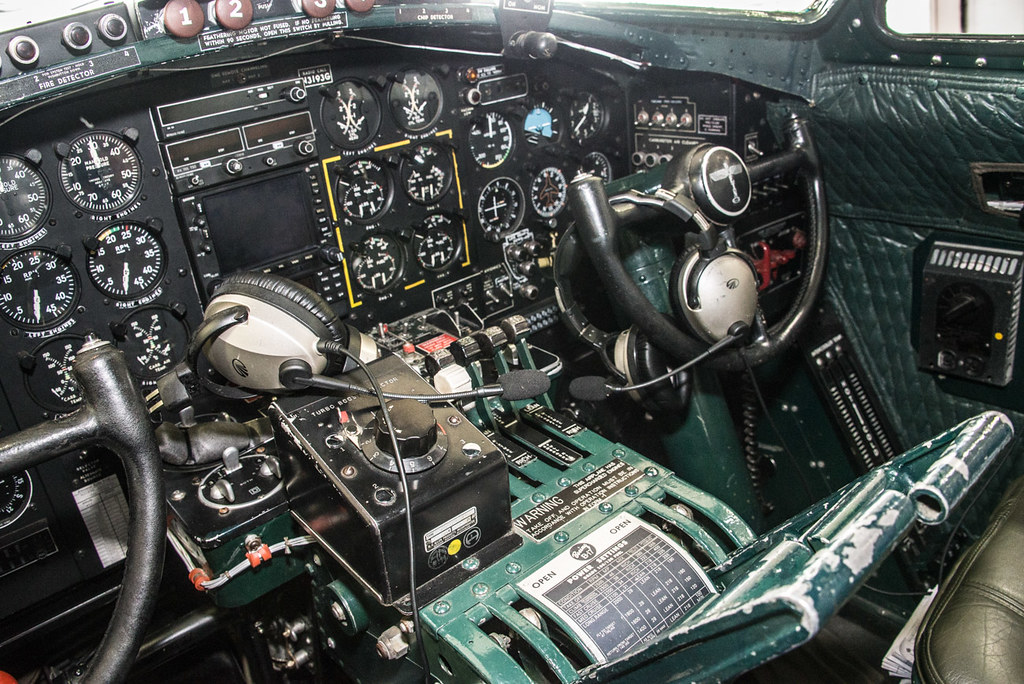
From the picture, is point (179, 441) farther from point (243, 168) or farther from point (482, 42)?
point (482, 42)

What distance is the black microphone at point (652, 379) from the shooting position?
6.38 feet

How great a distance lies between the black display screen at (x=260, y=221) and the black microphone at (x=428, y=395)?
83cm

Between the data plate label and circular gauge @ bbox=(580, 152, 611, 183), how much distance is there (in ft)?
6.01

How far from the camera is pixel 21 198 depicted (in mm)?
1941

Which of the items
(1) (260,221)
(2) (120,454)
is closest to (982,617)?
(2) (120,454)

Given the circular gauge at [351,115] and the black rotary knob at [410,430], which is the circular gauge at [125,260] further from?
the black rotary knob at [410,430]

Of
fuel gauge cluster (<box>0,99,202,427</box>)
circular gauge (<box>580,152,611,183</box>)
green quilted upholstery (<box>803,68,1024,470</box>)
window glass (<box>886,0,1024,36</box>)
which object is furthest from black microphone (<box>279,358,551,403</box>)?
window glass (<box>886,0,1024,36</box>)

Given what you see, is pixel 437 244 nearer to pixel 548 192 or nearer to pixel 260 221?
pixel 548 192

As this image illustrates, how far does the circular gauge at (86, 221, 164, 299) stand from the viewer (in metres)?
2.08

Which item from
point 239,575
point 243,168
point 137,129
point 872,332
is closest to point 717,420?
point 872,332

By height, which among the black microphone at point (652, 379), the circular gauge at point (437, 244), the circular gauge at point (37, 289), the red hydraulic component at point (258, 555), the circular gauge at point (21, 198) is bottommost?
the red hydraulic component at point (258, 555)

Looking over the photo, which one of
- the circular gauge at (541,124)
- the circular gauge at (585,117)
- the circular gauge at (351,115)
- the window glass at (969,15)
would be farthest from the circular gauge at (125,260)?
the window glass at (969,15)

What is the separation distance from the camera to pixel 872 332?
2.53m

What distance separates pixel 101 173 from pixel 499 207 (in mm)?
1316
